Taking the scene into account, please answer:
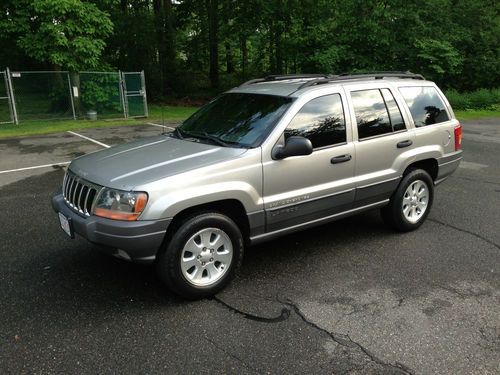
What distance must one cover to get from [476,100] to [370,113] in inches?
766

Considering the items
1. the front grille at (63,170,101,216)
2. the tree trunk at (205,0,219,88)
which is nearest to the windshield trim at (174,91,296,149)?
the front grille at (63,170,101,216)

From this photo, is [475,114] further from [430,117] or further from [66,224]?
[66,224]

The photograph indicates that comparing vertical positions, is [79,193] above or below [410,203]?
above

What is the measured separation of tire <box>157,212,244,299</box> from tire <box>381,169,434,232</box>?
2.13 meters

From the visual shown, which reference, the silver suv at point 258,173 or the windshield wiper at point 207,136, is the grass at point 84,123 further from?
the silver suv at point 258,173

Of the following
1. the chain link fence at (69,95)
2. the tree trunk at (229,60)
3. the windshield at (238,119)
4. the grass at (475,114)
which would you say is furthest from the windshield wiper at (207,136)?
the tree trunk at (229,60)

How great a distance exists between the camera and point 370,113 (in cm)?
487

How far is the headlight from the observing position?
3.42m

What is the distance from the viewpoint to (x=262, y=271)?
4.37 meters

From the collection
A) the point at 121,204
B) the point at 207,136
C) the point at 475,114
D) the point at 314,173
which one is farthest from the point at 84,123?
the point at 475,114

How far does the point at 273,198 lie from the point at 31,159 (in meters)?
7.60

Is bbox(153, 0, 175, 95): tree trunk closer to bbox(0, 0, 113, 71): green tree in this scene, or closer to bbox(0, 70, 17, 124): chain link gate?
bbox(0, 0, 113, 71): green tree

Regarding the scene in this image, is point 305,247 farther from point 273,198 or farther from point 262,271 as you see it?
point 273,198

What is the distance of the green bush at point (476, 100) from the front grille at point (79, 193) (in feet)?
66.9
